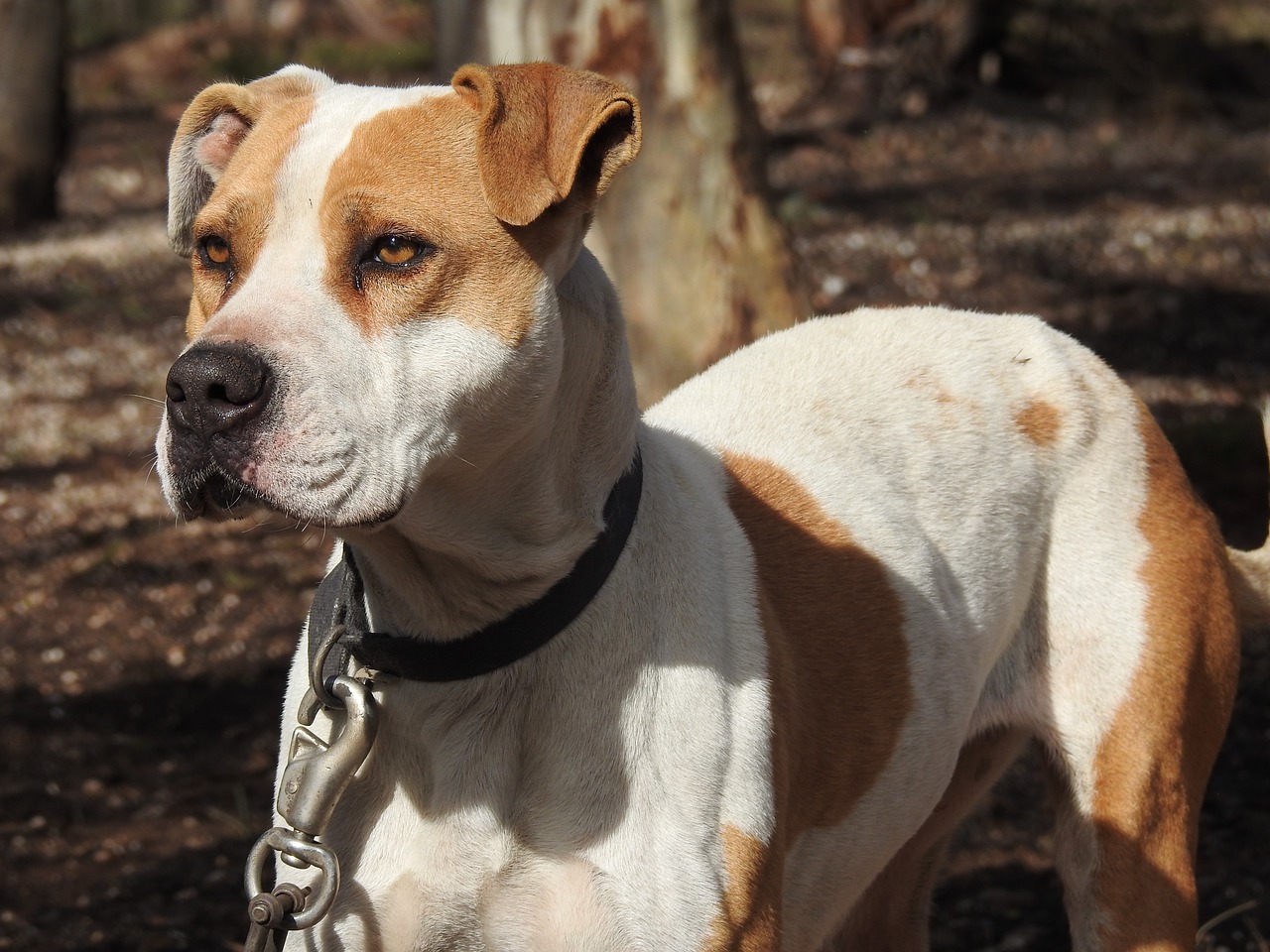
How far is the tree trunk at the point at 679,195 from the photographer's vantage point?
6.09 meters

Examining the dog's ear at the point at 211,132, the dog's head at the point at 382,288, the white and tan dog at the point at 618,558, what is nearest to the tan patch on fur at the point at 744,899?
the white and tan dog at the point at 618,558

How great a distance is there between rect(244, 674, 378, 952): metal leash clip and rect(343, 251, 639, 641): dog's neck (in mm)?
186

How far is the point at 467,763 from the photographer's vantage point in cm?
263

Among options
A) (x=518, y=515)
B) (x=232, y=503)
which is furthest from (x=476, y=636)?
(x=232, y=503)

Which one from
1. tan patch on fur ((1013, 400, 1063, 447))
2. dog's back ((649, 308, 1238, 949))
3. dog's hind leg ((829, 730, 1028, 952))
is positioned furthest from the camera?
dog's hind leg ((829, 730, 1028, 952))

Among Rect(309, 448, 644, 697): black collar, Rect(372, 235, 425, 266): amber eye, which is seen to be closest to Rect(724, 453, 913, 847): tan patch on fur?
Rect(309, 448, 644, 697): black collar

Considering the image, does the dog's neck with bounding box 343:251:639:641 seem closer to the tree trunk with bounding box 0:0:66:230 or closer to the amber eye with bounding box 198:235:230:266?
the amber eye with bounding box 198:235:230:266

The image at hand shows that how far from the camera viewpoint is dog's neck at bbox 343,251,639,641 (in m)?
2.64

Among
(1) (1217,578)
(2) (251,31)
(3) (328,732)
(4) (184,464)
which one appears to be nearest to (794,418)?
(1) (1217,578)

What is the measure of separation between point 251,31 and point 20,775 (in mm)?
14450

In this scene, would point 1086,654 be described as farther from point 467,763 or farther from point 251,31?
point 251,31

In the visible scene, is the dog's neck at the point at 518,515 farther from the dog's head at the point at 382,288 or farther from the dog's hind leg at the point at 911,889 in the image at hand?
the dog's hind leg at the point at 911,889

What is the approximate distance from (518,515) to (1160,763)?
1548 millimetres

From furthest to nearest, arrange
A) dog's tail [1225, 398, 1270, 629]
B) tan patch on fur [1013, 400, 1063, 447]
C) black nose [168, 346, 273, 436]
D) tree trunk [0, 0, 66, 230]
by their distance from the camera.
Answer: tree trunk [0, 0, 66, 230]
dog's tail [1225, 398, 1270, 629]
tan patch on fur [1013, 400, 1063, 447]
black nose [168, 346, 273, 436]
